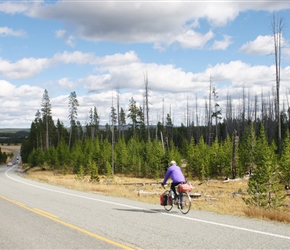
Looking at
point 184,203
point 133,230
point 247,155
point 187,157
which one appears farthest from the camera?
point 187,157

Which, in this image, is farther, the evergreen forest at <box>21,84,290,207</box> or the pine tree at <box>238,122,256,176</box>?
the pine tree at <box>238,122,256,176</box>

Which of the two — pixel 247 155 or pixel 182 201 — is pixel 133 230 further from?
pixel 247 155

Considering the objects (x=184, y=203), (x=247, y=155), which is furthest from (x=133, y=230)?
(x=247, y=155)

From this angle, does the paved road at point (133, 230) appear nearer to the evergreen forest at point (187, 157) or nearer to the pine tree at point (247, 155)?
the evergreen forest at point (187, 157)

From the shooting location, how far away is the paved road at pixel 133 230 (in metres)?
7.61

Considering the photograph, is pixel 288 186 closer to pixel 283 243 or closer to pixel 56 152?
pixel 283 243

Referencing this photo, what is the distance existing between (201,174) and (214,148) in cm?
393

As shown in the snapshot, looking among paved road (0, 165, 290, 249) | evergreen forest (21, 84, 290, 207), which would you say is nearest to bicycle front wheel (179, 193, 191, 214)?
paved road (0, 165, 290, 249)

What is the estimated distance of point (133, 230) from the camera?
29.9ft

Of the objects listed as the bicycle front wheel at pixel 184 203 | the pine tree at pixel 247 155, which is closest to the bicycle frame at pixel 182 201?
the bicycle front wheel at pixel 184 203

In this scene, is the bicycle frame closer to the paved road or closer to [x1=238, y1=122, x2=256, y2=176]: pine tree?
the paved road

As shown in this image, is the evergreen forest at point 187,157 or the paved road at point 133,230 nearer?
the paved road at point 133,230

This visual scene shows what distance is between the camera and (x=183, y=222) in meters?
10.2

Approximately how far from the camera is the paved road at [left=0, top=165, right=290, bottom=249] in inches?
300
